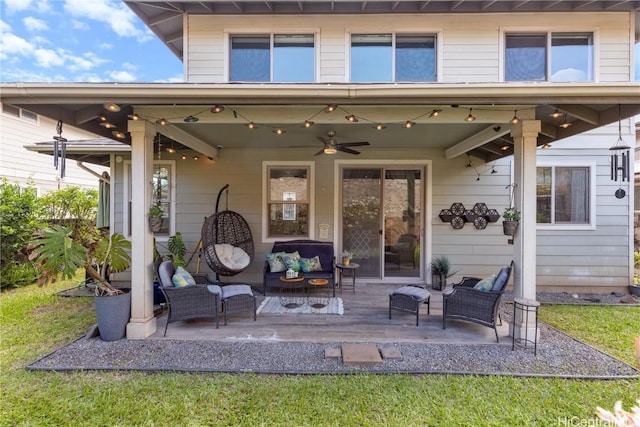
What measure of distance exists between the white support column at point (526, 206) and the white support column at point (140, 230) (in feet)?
14.4

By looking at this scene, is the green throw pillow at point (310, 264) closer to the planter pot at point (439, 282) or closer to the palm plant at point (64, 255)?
the planter pot at point (439, 282)

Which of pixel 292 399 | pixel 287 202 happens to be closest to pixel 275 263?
pixel 287 202

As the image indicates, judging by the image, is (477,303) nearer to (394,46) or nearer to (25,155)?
(394,46)

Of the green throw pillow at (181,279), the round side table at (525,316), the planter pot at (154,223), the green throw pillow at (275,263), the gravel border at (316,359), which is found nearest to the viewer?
the gravel border at (316,359)

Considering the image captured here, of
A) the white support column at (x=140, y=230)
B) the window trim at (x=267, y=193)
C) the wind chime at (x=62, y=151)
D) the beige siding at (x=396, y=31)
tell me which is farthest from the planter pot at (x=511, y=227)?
the wind chime at (x=62, y=151)

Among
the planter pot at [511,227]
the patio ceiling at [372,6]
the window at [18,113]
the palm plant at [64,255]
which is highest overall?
the patio ceiling at [372,6]

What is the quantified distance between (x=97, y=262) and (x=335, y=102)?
3.53 metres

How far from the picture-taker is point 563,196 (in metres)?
5.96

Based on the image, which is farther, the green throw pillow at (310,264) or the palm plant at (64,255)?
the green throw pillow at (310,264)

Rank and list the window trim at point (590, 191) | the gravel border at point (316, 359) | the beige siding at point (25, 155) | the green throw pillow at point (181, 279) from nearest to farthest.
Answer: the gravel border at point (316, 359)
the green throw pillow at point (181, 279)
the window trim at point (590, 191)
the beige siding at point (25, 155)

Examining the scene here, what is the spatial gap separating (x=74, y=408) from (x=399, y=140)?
17.5 feet

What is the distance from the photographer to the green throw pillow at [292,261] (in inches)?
210

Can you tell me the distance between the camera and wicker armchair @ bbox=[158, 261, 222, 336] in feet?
12.0

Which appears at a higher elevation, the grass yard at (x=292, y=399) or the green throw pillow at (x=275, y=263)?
the green throw pillow at (x=275, y=263)
